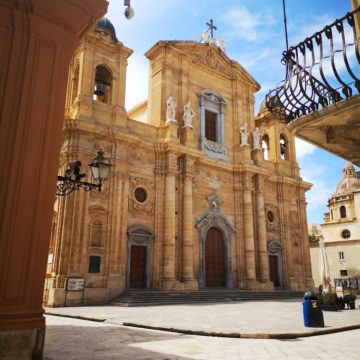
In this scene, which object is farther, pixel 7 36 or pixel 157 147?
pixel 157 147

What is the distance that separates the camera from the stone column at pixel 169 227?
19422mm

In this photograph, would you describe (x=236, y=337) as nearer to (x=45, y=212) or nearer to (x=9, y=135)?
(x=45, y=212)

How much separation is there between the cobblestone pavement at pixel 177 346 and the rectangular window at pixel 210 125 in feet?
58.1

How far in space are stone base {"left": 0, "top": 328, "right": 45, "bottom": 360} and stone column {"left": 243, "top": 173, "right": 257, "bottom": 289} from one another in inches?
762

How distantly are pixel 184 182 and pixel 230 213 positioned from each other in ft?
14.5

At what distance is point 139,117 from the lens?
27.2 metres

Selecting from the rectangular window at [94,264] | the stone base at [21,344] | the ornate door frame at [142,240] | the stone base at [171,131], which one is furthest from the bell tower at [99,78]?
the stone base at [21,344]

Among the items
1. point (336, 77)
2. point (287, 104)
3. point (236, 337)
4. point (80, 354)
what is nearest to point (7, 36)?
point (287, 104)

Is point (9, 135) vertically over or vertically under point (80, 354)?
over

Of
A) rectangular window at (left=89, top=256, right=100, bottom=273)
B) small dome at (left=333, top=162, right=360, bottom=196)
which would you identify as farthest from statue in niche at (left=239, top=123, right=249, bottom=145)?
small dome at (left=333, top=162, right=360, bottom=196)

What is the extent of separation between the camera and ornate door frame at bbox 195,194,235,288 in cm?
2203

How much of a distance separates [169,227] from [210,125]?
28.2 ft

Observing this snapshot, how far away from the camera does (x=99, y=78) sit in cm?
2191

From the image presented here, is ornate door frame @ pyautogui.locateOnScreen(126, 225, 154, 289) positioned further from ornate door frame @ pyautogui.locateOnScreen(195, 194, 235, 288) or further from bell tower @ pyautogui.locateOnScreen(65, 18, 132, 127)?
bell tower @ pyautogui.locateOnScreen(65, 18, 132, 127)
